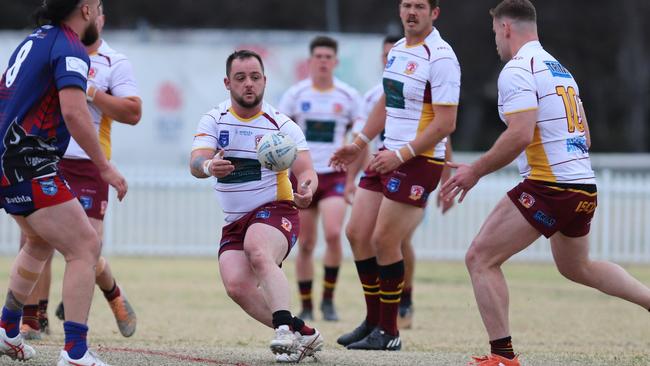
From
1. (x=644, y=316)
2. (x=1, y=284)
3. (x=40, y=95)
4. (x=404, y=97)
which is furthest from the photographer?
(x=1, y=284)

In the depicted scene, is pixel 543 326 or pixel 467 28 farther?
pixel 467 28

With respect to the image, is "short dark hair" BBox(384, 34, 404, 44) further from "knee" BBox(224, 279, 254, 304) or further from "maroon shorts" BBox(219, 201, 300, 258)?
"knee" BBox(224, 279, 254, 304)

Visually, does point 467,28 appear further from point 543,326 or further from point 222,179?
point 222,179

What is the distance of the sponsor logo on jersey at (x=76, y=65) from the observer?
6266 millimetres

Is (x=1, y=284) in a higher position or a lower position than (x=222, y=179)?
lower

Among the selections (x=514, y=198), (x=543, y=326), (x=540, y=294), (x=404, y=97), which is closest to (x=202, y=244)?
(x=540, y=294)

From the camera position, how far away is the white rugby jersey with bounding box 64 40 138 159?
854 cm

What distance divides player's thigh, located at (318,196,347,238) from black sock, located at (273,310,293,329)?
4.49 meters

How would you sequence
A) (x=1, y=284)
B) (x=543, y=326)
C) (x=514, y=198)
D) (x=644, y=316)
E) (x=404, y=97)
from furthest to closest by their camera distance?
(x=1, y=284) < (x=644, y=316) < (x=543, y=326) < (x=404, y=97) < (x=514, y=198)

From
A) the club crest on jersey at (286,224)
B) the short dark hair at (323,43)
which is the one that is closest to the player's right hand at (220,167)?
the club crest on jersey at (286,224)

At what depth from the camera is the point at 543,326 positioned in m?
11.0

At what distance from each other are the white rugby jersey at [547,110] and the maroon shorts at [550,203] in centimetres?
5

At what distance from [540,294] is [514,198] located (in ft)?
25.2

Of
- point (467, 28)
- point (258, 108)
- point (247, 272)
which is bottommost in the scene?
point (247, 272)
